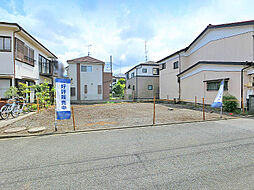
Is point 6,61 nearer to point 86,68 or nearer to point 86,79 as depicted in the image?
point 86,79

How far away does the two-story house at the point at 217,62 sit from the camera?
35.7ft

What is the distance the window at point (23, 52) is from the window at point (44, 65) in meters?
2.41

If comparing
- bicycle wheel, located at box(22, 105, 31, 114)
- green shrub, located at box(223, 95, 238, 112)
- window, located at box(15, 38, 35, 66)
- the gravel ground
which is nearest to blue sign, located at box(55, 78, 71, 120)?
the gravel ground

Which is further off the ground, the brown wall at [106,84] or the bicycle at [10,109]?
the brown wall at [106,84]

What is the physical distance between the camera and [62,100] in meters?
5.88

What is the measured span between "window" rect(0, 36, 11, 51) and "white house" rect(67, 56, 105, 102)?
11.4 metres

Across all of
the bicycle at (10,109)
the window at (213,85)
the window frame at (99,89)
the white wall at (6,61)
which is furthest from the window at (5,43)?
the window at (213,85)

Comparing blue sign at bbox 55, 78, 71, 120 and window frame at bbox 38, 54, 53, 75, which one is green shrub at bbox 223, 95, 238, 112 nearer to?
blue sign at bbox 55, 78, 71, 120

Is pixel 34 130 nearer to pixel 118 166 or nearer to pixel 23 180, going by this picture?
pixel 23 180

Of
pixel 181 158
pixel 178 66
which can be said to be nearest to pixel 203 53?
pixel 178 66

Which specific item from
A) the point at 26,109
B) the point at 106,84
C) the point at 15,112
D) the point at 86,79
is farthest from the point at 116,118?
the point at 106,84

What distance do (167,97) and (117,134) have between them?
16997 millimetres

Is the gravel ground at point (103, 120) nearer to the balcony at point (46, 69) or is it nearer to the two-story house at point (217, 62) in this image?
the two-story house at point (217, 62)

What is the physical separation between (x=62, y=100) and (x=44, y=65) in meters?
13.8
